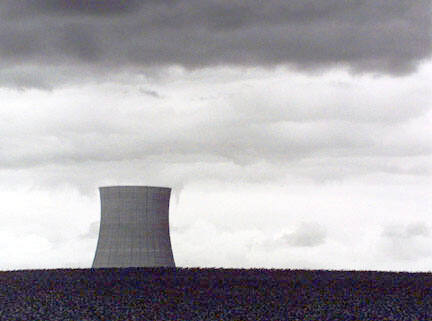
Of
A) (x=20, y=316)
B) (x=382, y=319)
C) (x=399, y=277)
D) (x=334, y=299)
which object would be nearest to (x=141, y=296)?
(x=20, y=316)

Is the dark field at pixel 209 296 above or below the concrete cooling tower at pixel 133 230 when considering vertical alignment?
below

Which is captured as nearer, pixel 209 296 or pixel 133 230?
pixel 209 296

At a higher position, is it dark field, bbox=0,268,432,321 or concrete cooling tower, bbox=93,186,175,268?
concrete cooling tower, bbox=93,186,175,268

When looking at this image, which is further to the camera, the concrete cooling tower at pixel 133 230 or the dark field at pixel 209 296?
the concrete cooling tower at pixel 133 230

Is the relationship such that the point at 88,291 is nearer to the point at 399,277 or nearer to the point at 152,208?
the point at 152,208

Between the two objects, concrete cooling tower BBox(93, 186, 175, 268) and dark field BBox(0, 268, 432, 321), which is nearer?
dark field BBox(0, 268, 432, 321)
